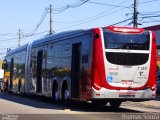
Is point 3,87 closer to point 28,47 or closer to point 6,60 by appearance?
point 6,60

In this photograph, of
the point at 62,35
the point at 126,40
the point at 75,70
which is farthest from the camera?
the point at 62,35

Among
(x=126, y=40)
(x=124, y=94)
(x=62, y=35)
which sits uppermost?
(x=62, y=35)

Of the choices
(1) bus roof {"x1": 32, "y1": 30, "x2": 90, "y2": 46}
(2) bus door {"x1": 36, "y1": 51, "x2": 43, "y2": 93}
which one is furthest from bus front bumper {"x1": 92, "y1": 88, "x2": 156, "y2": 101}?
(2) bus door {"x1": 36, "y1": 51, "x2": 43, "y2": 93}

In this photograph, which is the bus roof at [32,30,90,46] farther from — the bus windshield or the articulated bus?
the bus windshield

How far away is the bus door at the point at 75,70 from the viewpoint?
71.9 ft

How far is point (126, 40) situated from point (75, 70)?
9.69 ft

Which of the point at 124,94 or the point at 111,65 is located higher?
the point at 111,65

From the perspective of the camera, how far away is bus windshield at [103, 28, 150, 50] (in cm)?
2036

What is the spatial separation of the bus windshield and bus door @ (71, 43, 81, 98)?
6.59 ft

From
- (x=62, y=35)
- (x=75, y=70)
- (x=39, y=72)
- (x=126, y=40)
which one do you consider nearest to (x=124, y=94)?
→ (x=126, y=40)

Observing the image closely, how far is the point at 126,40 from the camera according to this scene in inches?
812

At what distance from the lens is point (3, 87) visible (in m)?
43.3

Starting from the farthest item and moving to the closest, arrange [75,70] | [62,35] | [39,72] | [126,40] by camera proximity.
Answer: [39,72]
[62,35]
[75,70]
[126,40]

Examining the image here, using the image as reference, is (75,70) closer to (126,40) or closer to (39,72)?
(126,40)
